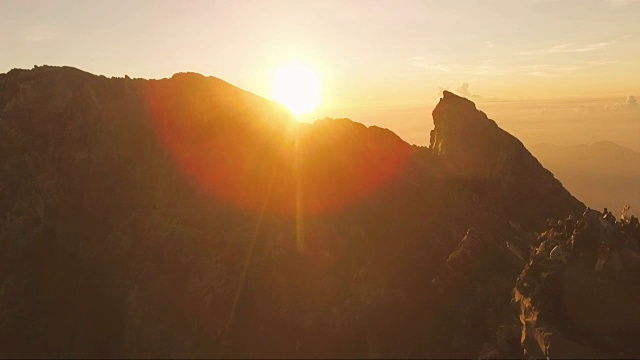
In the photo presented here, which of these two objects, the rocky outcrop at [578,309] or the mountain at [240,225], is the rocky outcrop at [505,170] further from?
the rocky outcrop at [578,309]

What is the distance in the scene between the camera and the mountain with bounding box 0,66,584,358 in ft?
215

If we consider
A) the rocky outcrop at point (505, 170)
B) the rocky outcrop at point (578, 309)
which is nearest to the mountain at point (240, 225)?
the rocky outcrop at point (505, 170)

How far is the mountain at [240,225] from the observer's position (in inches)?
2581

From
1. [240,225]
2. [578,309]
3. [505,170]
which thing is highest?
[505,170]

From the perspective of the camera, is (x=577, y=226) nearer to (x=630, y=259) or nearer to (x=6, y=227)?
(x=630, y=259)

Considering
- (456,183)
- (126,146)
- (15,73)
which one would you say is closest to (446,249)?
(456,183)

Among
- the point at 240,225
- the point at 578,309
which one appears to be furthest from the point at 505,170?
the point at 240,225

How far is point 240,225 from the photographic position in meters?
75.0

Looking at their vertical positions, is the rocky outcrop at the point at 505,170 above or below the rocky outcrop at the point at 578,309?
above

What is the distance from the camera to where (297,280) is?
229 ft

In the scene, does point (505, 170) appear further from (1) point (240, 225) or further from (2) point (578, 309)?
(1) point (240, 225)

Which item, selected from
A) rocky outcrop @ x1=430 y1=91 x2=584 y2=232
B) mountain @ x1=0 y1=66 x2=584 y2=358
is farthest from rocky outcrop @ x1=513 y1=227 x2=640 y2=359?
rocky outcrop @ x1=430 y1=91 x2=584 y2=232

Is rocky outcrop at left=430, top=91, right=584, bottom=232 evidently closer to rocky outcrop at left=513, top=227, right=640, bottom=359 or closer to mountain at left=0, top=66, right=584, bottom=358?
mountain at left=0, top=66, right=584, bottom=358

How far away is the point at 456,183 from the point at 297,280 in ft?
132
